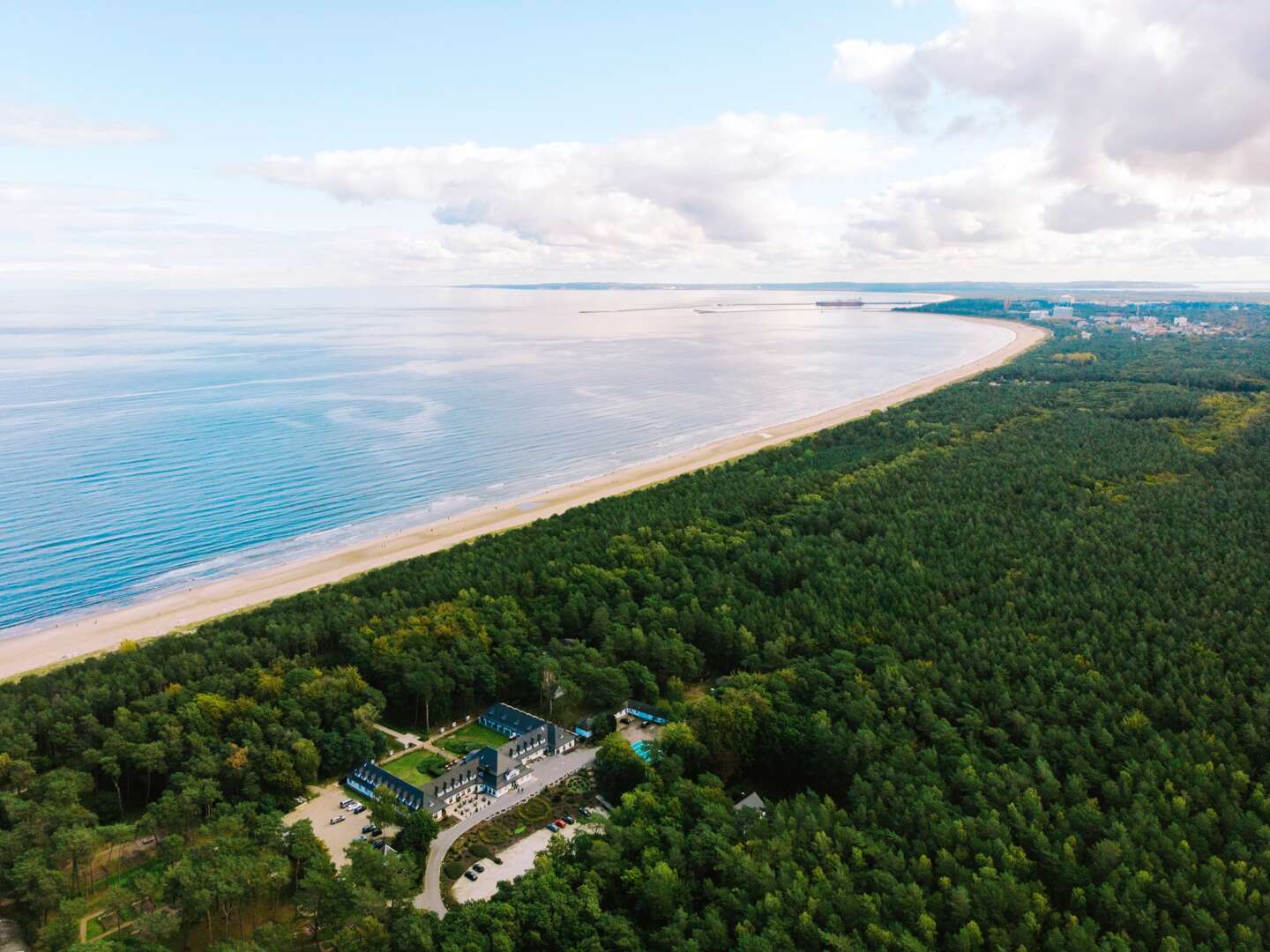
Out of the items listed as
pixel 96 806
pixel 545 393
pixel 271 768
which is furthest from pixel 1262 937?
pixel 545 393

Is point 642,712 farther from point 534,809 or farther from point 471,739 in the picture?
point 471,739

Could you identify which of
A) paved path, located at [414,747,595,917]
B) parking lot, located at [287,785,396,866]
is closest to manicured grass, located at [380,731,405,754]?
parking lot, located at [287,785,396,866]

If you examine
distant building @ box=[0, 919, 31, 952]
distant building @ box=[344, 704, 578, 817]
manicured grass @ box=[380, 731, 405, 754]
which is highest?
distant building @ box=[344, 704, 578, 817]

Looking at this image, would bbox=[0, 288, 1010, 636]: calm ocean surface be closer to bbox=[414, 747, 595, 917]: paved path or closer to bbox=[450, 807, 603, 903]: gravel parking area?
bbox=[414, 747, 595, 917]: paved path

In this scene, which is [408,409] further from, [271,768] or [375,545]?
[271,768]

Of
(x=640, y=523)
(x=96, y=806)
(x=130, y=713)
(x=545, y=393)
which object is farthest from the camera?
(x=545, y=393)

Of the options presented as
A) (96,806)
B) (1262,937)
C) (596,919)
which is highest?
(1262,937)

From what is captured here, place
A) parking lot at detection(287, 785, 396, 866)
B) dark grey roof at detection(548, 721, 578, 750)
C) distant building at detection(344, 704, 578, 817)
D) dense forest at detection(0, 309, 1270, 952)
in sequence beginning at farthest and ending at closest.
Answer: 1. dark grey roof at detection(548, 721, 578, 750)
2. distant building at detection(344, 704, 578, 817)
3. parking lot at detection(287, 785, 396, 866)
4. dense forest at detection(0, 309, 1270, 952)
